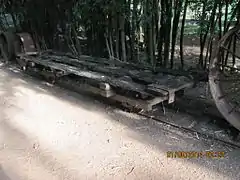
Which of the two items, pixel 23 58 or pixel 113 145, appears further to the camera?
pixel 23 58

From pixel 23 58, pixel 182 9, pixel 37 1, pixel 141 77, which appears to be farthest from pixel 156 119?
pixel 37 1

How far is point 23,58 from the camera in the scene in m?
5.36

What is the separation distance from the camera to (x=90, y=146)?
299 centimetres

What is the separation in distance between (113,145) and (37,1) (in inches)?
160

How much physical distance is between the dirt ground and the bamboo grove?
1.43 m

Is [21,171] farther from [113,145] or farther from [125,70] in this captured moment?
[125,70]

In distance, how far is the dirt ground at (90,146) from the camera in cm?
256

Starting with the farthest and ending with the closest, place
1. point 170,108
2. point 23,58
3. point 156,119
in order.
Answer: point 23,58
point 170,108
point 156,119
